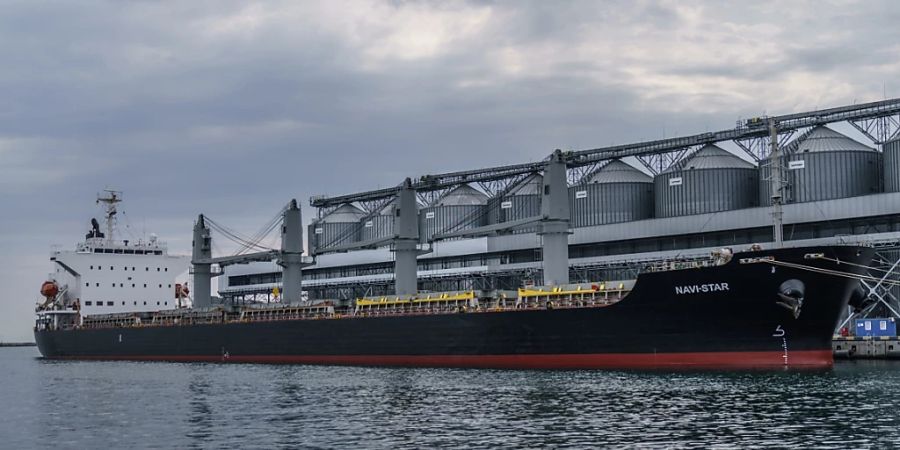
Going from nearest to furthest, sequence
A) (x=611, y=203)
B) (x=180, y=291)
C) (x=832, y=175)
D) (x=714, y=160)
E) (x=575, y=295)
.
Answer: (x=575, y=295) → (x=832, y=175) → (x=714, y=160) → (x=611, y=203) → (x=180, y=291)

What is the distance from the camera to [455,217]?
7200 centimetres

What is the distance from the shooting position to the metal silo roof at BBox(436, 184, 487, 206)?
72.5 metres

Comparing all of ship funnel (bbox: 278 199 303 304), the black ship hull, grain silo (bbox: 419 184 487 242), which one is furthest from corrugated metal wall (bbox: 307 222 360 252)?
the black ship hull

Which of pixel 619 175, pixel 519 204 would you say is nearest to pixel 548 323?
pixel 619 175

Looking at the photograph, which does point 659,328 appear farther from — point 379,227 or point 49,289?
point 49,289

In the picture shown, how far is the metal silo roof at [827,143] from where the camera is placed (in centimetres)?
5622

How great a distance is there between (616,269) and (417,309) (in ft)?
63.2

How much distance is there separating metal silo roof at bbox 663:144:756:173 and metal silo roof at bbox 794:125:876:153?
3872mm

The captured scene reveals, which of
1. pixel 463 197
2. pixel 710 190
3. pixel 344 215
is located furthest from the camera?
pixel 344 215

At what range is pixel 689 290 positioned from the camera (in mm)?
35469

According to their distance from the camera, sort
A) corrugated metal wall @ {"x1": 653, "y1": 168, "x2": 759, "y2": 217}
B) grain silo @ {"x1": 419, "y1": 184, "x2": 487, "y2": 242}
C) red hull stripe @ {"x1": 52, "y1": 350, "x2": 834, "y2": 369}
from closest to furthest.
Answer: red hull stripe @ {"x1": 52, "y1": 350, "x2": 834, "y2": 369} < corrugated metal wall @ {"x1": 653, "y1": 168, "x2": 759, "y2": 217} < grain silo @ {"x1": 419, "y1": 184, "x2": 487, "y2": 242}

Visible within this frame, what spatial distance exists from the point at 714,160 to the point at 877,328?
16839mm

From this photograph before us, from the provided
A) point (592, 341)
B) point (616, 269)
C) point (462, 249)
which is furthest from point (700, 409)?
point (462, 249)

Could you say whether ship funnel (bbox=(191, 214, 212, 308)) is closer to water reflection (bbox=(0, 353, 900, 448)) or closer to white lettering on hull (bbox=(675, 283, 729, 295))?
water reflection (bbox=(0, 353, 900, 448))
